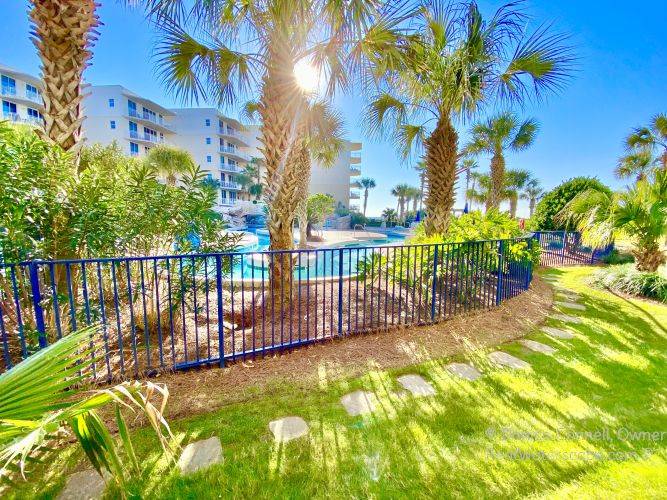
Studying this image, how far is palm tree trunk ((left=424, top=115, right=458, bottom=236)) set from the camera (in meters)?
6.50

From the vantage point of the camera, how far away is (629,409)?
2.66 m

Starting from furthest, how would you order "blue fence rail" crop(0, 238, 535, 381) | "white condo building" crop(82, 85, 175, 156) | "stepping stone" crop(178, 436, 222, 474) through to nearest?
"white condo building" crop(82, 85, 175, 156)
"blue fence rail" crop(0, 238, 535, 381)
"stepping stone" crop(178, 436, 222, 474)

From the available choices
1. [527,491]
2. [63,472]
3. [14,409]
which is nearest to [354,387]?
[527,491]

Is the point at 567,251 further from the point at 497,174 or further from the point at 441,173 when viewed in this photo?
the point at 441,173

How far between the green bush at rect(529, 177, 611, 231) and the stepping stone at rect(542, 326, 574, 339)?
29.0 ft

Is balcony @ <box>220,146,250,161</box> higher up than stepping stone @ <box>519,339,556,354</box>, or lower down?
higher up

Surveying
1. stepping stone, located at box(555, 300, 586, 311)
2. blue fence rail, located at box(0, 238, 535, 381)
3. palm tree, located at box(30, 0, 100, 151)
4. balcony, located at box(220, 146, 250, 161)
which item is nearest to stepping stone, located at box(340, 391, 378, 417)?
blue fence rail, located at box(0, 238, 535, 381)

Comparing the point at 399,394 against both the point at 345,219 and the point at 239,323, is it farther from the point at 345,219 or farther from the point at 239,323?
the point at 345,219

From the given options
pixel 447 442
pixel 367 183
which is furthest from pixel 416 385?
pixel 367 183

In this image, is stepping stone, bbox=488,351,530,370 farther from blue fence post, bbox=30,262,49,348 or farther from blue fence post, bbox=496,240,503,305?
blue fence post, bbox=30,262,49,348

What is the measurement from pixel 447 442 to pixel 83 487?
8.34 ft

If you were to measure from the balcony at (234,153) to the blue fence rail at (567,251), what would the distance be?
41.0 metres

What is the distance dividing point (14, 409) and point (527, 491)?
8.89 feet

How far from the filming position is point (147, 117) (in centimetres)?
3509
